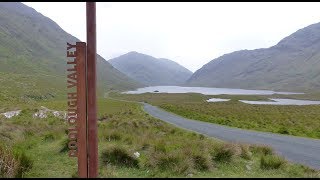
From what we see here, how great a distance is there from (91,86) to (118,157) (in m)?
5.29

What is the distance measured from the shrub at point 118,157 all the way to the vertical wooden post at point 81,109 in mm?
4432

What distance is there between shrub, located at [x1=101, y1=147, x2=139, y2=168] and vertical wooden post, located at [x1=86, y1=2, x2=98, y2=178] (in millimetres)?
4540

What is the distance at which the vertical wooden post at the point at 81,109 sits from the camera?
621 centimetres

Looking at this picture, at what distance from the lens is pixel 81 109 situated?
636 centimetres

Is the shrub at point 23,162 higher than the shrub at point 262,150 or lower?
higher

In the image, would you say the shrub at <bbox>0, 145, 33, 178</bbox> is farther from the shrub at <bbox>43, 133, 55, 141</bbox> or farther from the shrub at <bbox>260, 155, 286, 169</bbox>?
the shrub at <bbox>260, 155, 286, 169</bbox>

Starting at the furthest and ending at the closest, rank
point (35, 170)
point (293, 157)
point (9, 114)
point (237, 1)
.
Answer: point (9, 114) → point (293, 157) → point (35, 170) → point (237, 1)

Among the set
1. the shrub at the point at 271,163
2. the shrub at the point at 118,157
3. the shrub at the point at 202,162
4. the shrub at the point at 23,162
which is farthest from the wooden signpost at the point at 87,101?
the shrub at the point at 271,163

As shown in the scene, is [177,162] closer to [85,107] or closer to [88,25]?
[85,107]

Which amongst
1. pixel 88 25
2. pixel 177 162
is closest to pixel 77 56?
pixel 88 25

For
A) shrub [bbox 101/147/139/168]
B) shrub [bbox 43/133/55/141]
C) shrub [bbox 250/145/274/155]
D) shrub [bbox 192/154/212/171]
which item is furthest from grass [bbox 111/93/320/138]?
shrub [bbox 101/147/139/168]

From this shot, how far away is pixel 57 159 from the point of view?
460 inches

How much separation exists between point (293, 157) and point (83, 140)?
12198 millimetres

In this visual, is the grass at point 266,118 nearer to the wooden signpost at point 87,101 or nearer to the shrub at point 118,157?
the shrub at point 118,157
